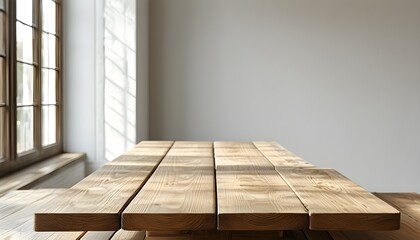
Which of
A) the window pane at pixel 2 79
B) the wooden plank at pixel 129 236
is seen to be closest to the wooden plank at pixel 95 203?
the wooden plank at pixel 129 236

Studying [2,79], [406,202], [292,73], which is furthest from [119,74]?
[406,202]

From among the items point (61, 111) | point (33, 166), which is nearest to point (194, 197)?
point (33, 166)

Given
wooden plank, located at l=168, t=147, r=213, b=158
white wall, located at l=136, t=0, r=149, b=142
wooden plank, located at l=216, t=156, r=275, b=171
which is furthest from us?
white wall, located at l=136, t=0, r=149, b=142

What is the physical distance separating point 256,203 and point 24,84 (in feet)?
9.27

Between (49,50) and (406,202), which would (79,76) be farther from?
(406,202)

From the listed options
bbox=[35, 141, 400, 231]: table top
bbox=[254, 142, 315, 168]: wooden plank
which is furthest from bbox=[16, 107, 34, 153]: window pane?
bbox=[35, 141, 400, 231]: table top

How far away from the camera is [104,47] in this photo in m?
5.18

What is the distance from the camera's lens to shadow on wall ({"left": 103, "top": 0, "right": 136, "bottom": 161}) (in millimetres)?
5195

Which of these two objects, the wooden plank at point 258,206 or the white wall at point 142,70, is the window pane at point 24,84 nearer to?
the white wall at point 142,70

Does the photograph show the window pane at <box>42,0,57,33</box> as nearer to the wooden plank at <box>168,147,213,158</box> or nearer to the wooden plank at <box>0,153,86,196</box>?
the wooden plank at <box>0,153,86,196</box>

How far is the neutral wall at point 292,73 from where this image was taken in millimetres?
6117

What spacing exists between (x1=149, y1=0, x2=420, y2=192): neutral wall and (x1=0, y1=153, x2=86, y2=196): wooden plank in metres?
1.48

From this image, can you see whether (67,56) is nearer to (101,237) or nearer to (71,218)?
(101,237)

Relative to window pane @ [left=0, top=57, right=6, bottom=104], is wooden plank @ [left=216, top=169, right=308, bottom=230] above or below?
below
